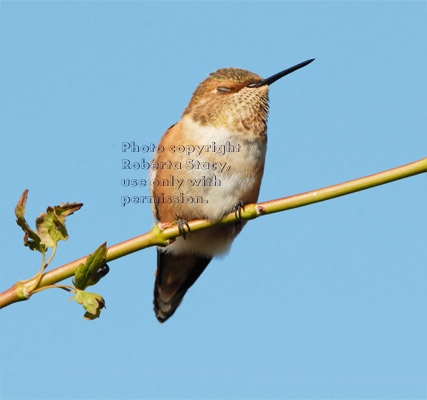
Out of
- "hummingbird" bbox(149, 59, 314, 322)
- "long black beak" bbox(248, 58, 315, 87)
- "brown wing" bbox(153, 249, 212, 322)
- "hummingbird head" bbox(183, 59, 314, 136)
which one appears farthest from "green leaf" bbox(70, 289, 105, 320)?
"brown wing" bbox(153, 249, 212, 322)

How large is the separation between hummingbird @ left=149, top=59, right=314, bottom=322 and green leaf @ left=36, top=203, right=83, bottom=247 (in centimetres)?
199

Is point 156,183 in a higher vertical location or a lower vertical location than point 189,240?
higher

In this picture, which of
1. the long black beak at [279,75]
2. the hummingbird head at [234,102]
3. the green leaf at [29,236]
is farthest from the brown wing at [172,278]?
the green leaf at [29,236]

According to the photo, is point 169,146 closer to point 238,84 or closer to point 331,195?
point 238,84

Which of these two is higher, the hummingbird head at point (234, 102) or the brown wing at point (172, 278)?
the hummingbird head at point (234, 102)

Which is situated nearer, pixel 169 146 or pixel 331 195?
pixel 331 195

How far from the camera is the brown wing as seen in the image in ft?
17.3

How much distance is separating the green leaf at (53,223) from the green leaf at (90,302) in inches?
8.2

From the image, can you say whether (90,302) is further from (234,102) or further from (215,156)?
(234,102)

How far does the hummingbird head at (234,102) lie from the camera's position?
427 centimetres

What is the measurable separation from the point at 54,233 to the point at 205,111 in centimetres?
264

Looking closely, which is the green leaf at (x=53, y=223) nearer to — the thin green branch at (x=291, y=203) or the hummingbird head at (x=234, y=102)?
the thin green branch at (x=291, y=203)

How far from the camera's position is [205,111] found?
444 cm

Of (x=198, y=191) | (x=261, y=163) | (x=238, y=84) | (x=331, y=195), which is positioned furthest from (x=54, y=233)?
(x=238, y=84)
